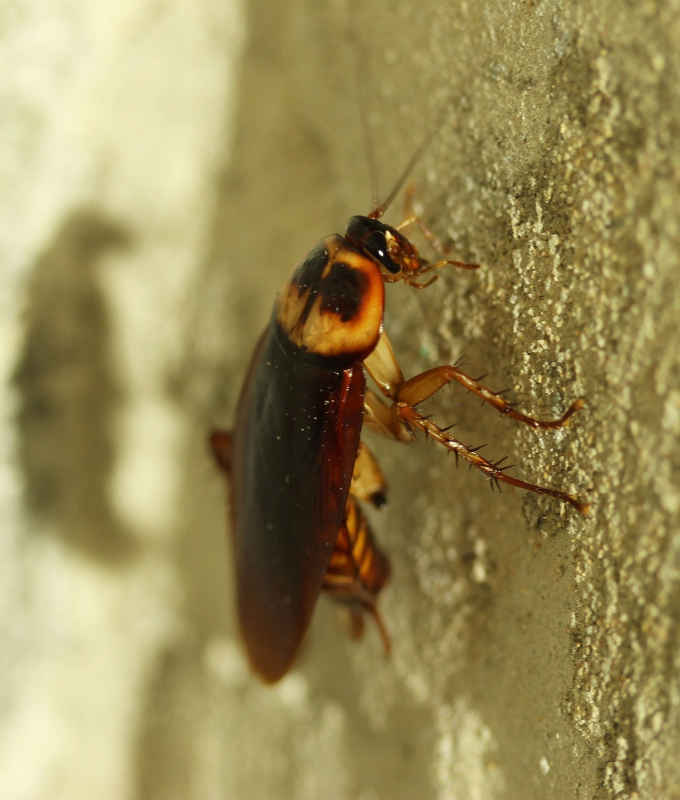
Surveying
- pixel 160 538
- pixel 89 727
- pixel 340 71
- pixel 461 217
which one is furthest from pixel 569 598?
pixel 89 727

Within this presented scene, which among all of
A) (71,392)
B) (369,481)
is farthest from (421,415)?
(71,392)

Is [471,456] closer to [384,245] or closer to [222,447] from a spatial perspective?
[384,245]

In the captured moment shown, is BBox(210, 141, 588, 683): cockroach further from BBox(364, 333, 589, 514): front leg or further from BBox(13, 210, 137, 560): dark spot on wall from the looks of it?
BBox(13, 210, 137, 560): dark spot on wall

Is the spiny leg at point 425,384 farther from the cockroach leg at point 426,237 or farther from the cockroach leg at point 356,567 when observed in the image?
the cockroach leg at point 356,567

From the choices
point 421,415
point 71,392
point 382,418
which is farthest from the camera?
point 71,392

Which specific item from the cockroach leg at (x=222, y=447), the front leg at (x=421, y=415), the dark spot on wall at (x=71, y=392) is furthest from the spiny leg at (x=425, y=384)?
the dark spot on wall at (x=71, y=392)

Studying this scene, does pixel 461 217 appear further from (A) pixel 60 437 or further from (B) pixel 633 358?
(A) pixel 60 437
